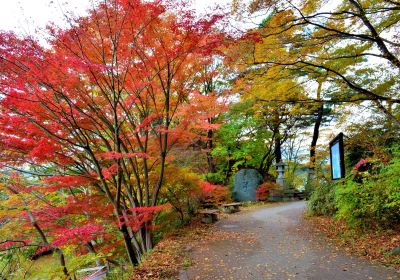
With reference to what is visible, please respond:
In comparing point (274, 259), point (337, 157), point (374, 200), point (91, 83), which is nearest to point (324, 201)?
point (374, 200)

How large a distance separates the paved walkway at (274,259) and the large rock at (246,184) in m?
→ 8.32

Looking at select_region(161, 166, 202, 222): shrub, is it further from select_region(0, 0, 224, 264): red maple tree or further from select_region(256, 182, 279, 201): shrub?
select_region(256, 182, 279, 201): shrub

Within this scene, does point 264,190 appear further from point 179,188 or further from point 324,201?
point 179,188

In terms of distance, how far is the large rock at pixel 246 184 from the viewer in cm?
1702

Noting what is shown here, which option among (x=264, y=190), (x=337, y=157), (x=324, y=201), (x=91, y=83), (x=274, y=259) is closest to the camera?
(x=274, y=259)

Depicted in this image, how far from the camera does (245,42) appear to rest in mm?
6801

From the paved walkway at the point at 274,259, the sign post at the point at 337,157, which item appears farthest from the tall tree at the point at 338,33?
the paved walkway at the point at 274,259

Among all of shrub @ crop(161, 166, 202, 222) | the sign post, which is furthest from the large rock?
the sign post

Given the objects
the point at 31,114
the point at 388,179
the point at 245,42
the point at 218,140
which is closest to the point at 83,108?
the point at 31,114

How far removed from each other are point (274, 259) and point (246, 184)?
11.5m

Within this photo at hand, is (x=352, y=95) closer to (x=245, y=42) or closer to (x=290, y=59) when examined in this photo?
(x=290, y=59)

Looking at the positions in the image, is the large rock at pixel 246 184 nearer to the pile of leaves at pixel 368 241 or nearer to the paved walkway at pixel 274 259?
the paved walkway at pixel 274 259

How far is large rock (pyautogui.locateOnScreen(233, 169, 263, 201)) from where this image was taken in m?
17.0

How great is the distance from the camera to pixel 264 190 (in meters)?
16.8
